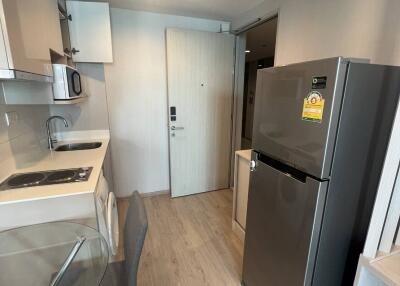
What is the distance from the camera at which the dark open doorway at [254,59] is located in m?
3.74

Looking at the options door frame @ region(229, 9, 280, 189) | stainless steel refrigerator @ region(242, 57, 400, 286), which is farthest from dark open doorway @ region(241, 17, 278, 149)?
stainless steel refrigerator @ region(242, 57, 400, 286)

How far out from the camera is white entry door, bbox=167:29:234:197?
264cm

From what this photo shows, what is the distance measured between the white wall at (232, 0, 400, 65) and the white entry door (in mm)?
847

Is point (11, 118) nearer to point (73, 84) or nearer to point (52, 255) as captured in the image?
point (73, 84)

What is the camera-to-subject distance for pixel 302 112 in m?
1.02

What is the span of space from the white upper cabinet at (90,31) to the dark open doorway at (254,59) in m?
2.24

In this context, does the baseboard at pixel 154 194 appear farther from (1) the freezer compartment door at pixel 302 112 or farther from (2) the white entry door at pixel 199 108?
(1) the freezer compartment door at pixel 302 112

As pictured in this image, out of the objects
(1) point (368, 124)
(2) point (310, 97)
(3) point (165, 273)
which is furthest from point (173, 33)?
(3) point (165, 273)

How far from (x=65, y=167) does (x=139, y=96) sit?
1.32 metres

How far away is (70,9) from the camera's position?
2.09m

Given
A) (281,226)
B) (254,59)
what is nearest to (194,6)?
(281,226)

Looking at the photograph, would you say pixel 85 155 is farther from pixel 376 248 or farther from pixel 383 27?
pixel 383 27

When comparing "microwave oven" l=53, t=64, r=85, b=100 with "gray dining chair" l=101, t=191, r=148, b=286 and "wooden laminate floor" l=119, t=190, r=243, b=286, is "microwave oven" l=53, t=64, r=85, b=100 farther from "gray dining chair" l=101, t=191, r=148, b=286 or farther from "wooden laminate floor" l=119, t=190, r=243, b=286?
"wooden laminate floor" l=119, t=190, r=243, b=286

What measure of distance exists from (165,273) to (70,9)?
8.32 ft
